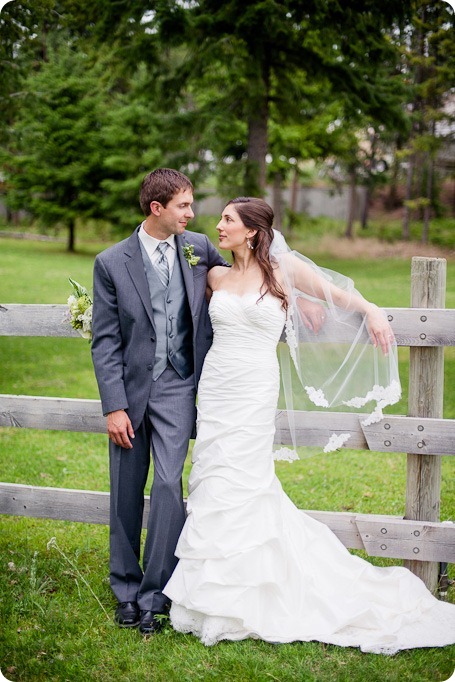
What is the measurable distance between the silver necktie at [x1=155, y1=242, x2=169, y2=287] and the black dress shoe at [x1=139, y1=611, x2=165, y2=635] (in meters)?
1.76

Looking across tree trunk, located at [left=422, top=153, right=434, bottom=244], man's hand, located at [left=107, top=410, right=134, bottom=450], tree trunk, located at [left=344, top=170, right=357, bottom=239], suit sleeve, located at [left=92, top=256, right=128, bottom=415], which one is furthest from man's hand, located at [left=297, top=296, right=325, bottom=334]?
tree trunk, located at [left=344, top=170, right=357, bottom=239]

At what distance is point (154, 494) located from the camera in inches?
156

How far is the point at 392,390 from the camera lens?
4137mm

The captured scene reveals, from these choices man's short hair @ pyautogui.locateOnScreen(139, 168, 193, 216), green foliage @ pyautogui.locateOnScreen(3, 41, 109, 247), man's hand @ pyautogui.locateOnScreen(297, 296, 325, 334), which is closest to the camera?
man's short hair @ pyautogui.locateOnScreen(139, 168, 193, 216)

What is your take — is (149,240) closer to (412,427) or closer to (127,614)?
(412,427)


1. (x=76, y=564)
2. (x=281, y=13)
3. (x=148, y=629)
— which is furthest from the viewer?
(x=281, y=13)

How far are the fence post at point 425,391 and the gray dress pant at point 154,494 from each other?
1255 millimetres

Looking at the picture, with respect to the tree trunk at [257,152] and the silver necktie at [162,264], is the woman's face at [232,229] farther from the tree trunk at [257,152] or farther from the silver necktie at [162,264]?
the tree trunk at [257,152]

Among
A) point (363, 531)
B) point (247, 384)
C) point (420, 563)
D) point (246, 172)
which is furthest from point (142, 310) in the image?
point (246, 172)

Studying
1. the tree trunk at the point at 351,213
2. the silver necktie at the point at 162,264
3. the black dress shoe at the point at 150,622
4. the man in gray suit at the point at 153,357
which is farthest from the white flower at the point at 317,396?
the tree trunk at the point at 351,213

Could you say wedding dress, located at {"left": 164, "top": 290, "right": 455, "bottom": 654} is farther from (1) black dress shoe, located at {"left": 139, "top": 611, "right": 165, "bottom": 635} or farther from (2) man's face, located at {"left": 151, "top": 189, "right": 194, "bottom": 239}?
(2) man's face, located at {"left": 151, "top": 189, "right": 194, "bottom": 239}

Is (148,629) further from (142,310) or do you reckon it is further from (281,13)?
(281,13)

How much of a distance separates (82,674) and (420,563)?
1.96 metres

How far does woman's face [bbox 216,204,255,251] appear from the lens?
4.09 m
